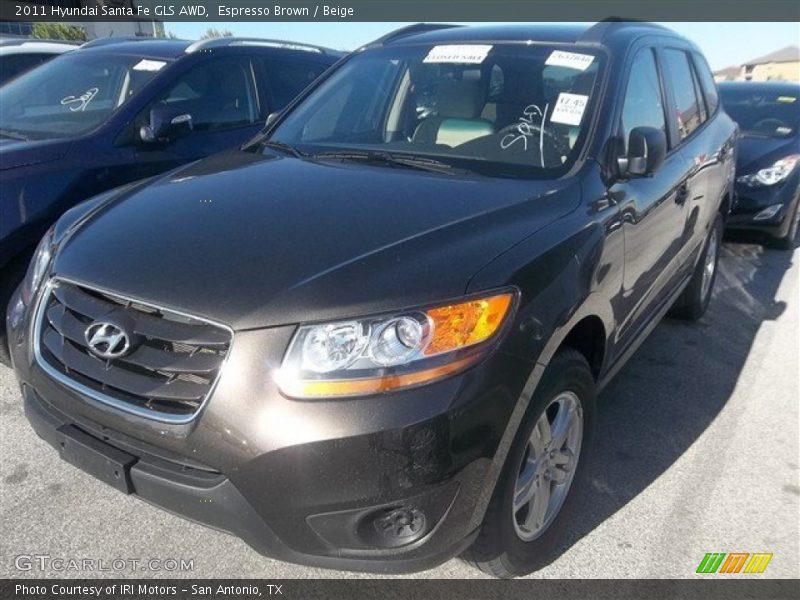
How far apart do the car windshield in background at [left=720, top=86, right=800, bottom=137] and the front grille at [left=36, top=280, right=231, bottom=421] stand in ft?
22.3

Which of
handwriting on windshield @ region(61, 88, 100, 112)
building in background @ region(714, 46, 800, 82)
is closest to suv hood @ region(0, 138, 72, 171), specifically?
handwriting on windshield @ region(61, 88, 100, 112)

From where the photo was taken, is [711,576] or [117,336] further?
[711,576]

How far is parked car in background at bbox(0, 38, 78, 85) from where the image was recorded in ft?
23.4

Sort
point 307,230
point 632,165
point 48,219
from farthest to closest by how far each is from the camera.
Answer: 1. point 48,219
2. point 632,165
3. point 307,230

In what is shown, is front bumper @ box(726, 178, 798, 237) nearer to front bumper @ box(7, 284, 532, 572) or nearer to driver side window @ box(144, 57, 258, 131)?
driver side window @ box(144, 57, 258, 131)

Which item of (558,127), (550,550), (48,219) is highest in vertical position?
(558,127)

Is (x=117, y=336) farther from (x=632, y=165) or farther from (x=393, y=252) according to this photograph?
(x=632, y=165)

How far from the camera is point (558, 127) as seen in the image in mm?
2723

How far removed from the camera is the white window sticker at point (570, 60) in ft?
9.36

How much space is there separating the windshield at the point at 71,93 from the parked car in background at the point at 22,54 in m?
2.86

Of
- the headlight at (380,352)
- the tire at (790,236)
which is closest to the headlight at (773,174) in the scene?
the tire at (790,236)

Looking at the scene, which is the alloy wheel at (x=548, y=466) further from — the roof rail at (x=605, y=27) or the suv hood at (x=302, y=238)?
the roof rail at (x=605, y=27)

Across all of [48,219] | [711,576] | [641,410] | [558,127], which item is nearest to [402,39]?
[558,127]

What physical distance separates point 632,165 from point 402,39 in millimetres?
1551
